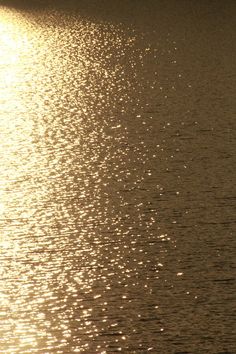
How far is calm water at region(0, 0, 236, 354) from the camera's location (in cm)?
154

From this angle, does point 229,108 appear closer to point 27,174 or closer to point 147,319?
point 27,174

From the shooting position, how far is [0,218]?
2.06 metres

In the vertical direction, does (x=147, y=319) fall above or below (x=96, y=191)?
below

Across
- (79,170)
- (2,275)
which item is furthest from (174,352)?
(79,170)

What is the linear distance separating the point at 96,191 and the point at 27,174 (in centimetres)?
22

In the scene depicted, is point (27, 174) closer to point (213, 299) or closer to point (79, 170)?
point (79, 170)

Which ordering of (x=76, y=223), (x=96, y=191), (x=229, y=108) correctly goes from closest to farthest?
(x=76, y=223) < (x=96, y=191) < (x=229, y=108)

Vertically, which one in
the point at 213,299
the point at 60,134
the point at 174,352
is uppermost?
the point at 60,134

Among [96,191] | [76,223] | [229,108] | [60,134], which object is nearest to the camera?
[76,223]

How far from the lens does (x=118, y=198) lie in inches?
85.6

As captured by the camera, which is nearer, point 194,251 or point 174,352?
point 174,352

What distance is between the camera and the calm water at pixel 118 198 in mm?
1538

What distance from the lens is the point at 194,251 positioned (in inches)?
72.6

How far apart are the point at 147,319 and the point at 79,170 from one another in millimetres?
886
